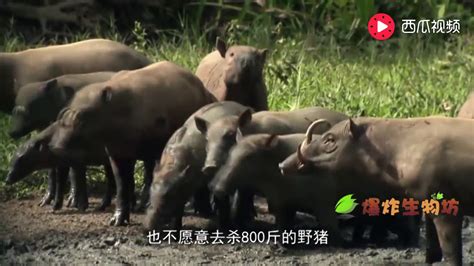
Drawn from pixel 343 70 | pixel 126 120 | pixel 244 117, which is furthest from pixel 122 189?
pixel 343 70

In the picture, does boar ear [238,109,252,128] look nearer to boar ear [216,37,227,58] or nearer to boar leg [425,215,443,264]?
boar leg [425,215,443,264]

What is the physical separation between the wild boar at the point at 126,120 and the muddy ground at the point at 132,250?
0.24 metres

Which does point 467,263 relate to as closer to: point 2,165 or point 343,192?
point 343,192

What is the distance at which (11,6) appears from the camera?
11375 millimetres

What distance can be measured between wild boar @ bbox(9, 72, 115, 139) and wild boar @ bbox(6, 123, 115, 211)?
204 millimetres

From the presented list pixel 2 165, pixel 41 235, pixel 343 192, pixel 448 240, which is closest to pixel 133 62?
pixel 2 165

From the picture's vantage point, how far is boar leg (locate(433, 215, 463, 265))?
591 cm

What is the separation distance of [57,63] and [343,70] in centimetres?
246

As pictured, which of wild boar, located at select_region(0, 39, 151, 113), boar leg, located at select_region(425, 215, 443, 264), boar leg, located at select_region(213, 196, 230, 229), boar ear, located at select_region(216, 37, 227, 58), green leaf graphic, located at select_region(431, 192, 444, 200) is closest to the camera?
green leaf graphic, located at select_region(431, 192, 444, 200)

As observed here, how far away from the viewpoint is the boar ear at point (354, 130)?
611 centimetres

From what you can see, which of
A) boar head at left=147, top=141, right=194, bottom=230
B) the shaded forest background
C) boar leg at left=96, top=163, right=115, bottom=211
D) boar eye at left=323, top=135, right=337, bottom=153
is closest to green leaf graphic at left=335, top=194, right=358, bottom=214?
boar eye at left=323, top=135, right=337, bottom=153

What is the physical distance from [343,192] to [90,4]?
536 cm

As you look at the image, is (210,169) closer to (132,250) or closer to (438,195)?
(132,250)

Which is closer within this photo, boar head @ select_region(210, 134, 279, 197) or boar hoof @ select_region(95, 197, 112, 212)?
boar head @ select_region(210, 134, 279, 197)
